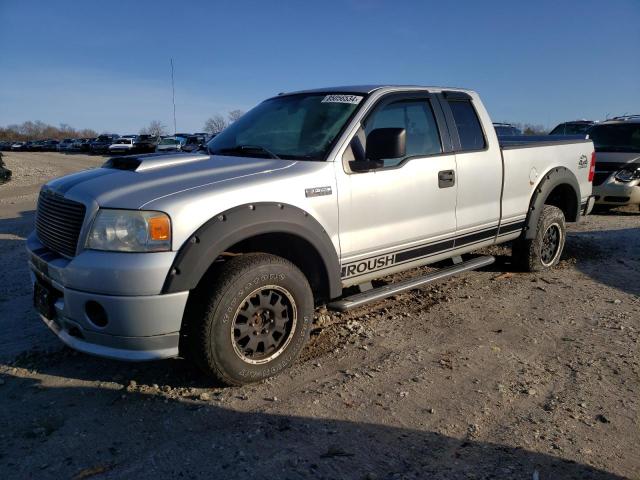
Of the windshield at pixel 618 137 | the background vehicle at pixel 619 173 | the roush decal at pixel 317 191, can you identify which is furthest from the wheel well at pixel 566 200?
the windshield at pixel 618 137

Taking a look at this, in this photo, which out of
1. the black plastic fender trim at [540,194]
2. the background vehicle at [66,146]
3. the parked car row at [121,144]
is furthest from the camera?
the background vehicle at [66,146]

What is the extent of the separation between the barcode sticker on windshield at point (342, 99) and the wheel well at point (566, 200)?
313 centimetres

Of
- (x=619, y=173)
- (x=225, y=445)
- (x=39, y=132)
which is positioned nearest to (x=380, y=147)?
(x=225, y=445)

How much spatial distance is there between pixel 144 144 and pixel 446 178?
120 feet

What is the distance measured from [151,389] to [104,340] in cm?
56

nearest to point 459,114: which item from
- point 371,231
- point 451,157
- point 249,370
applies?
point 451,157

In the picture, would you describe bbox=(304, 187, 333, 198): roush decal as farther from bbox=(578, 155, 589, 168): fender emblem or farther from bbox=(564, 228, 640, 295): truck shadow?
bbox=(578, 155, 589, 168): fender emblem

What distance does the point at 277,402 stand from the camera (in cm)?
315

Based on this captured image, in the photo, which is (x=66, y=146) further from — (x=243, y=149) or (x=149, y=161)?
(x=149, y=161)

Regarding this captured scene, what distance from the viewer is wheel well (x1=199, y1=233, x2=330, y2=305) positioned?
11.4 feet

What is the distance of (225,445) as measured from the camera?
2705 millimetres

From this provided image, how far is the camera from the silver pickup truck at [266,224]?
9.51 ft

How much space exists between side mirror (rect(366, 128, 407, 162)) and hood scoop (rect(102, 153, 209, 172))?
1222 mm

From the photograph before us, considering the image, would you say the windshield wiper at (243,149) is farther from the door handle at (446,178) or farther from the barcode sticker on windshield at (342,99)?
the door handle at (446,178)
